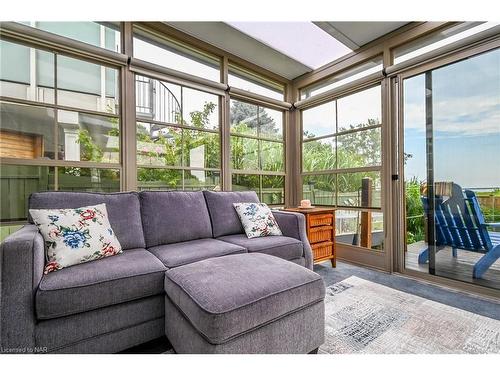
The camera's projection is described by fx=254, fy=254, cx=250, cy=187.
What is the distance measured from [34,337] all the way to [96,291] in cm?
29

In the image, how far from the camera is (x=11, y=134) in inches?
74.9

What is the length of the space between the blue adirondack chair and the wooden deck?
31mm

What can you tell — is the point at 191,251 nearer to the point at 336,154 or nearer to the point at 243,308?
the point at 243,308

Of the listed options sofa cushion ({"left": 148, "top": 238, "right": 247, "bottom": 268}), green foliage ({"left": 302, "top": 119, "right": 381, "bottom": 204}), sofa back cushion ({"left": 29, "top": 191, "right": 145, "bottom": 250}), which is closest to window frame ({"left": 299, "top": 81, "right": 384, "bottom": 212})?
green foliage ({"left": 302, "top": 119, "right": 381, "bottom": 204})

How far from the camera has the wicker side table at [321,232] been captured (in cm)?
269

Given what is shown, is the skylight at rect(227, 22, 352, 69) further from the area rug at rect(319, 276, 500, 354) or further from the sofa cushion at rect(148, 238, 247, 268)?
the area rug at rect(319, 276, 500, 354)

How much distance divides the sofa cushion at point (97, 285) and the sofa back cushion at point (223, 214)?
0.84 metres

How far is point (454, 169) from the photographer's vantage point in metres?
2.32

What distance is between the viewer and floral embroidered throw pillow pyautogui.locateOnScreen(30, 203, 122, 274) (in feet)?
4.61

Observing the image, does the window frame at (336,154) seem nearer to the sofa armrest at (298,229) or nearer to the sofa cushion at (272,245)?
the sofa armrest at (298,229)

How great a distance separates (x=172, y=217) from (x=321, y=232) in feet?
5.27

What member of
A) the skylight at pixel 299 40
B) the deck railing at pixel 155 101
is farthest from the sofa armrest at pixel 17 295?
the skylight at pixel 299 40
